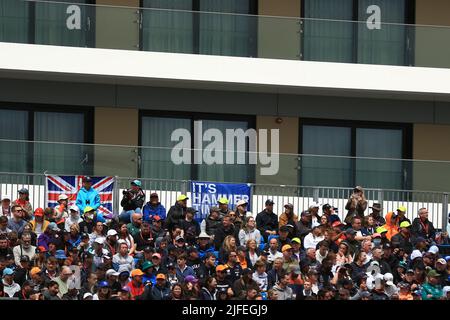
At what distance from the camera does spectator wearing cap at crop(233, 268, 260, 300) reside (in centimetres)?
2619

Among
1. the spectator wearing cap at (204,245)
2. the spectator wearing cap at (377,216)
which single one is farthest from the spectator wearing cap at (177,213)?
the spectator wearing cap at (377,216)

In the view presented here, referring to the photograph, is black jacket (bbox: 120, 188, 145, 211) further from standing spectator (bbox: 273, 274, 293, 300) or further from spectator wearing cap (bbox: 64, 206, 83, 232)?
standing spectator (bbox: 273, 274, 293, 300)

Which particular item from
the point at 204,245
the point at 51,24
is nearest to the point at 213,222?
the point at 204,245

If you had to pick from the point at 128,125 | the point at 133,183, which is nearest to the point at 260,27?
the point at 128,125

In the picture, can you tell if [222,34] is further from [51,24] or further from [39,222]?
[39,222]

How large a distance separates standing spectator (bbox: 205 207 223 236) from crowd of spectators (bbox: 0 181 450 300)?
0.02 m

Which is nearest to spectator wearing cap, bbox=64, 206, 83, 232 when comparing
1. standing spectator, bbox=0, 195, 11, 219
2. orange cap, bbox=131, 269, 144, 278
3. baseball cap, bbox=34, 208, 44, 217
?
baseball cap, bbox=34, 208, 44, 217

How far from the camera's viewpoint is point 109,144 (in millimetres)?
34344

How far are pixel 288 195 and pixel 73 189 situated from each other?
4.76 metres

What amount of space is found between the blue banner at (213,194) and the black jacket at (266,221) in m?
1.43

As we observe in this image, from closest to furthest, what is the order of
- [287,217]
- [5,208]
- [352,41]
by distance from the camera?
[5,208]
[287,217]
[352,41]

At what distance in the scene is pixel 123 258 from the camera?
26.8 meters

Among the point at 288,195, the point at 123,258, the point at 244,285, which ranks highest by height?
the point at 288,195
